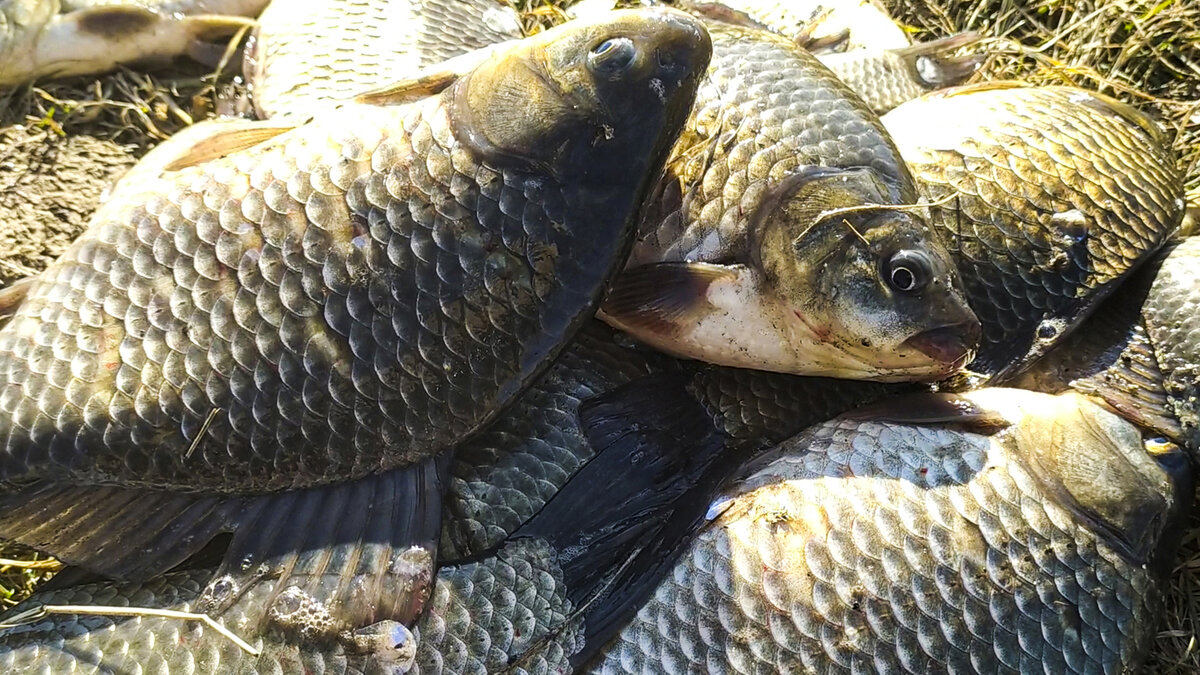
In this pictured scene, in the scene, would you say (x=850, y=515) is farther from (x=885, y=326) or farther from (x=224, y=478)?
(x=224, y=478)

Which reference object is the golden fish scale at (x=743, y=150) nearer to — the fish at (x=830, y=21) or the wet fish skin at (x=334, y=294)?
the wet fish skin at (x=334, y=294)

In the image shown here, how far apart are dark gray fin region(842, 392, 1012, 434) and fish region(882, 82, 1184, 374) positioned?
0.68 ft

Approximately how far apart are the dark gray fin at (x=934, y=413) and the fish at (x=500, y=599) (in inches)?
16.5

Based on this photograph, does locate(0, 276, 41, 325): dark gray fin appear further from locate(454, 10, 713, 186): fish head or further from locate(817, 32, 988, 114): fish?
locate(817, 32, 988, 114): fish

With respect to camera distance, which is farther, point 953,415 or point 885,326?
point 953,415

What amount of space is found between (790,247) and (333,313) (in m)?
1.07

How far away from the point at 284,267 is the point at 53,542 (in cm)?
83

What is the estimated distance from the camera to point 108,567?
7.24ft

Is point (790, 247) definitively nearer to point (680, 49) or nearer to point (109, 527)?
point (680, 49)

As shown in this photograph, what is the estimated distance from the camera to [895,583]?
2176 mm

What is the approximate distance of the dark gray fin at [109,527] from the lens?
86.3 inches

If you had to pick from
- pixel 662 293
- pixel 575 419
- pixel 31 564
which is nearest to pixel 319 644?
pixel 575 419

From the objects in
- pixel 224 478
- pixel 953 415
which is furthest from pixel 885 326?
pixel 224 478

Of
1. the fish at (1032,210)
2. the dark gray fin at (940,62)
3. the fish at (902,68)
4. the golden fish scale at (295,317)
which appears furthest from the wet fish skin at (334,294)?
the dark gray fin at (940,62)
